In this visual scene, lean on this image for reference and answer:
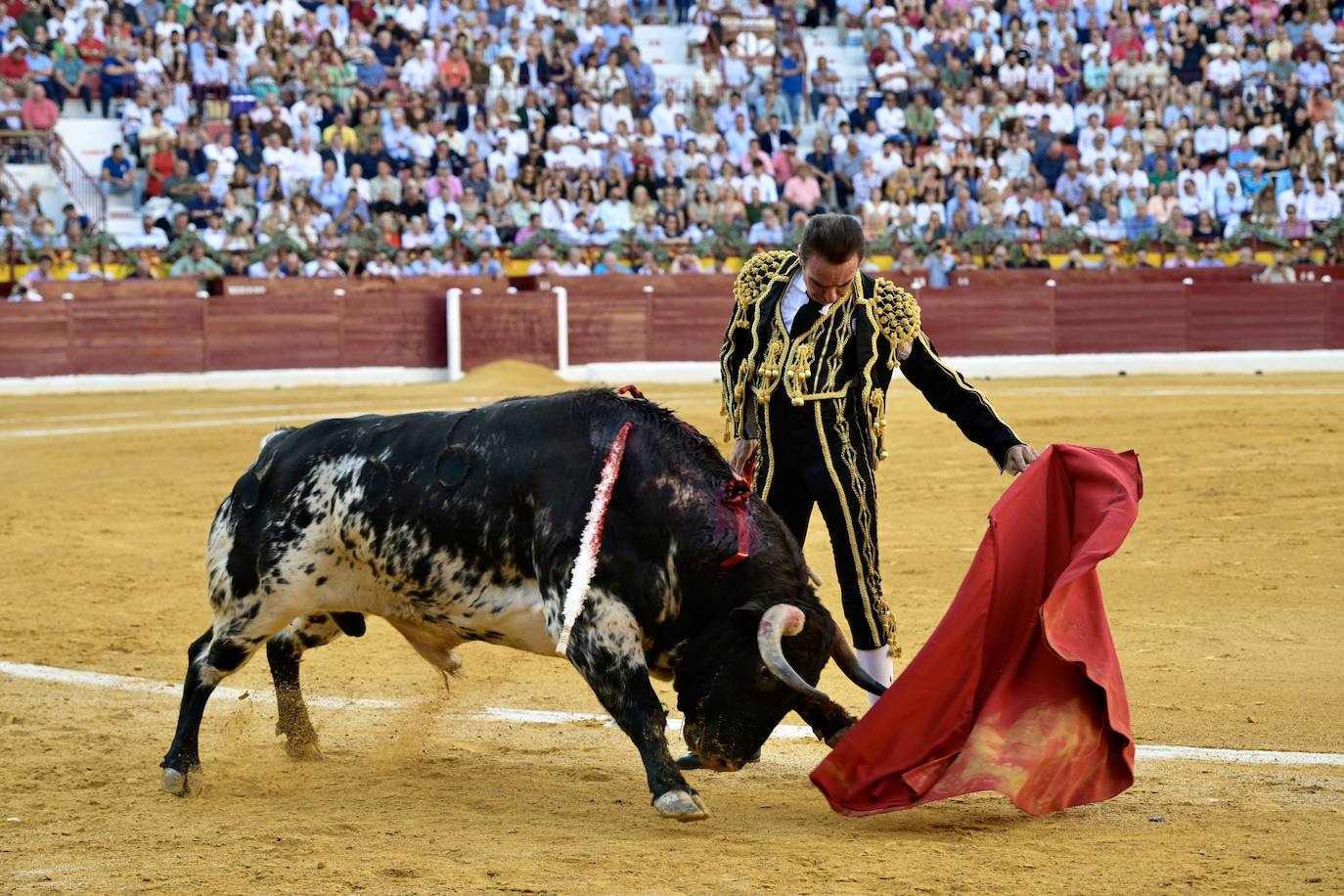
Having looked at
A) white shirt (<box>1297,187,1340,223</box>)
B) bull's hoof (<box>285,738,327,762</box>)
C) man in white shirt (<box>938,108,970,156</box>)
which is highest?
man in white shirt (<box>938,108,970,156</box>)

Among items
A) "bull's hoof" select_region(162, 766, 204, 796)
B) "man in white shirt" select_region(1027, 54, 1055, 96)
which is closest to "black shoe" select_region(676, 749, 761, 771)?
"bull's hoof" select_region(162, 766, 204, 796)

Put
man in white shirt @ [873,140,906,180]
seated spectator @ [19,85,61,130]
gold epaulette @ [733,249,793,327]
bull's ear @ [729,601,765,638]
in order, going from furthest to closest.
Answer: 1. man in white shirt @ [873,140,906,180]
2. seated spectator @ [19,85,61,130]
3. gold epaulette @ [733,249,793,327]
4. bull's ear @ [729,601,765,638]

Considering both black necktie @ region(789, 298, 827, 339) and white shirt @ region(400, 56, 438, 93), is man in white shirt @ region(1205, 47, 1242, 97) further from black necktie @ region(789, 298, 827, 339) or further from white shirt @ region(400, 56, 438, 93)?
black necktie @ region(789, 298, 827, 339)

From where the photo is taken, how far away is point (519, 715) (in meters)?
4.91

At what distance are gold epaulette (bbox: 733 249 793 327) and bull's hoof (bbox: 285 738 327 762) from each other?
5.09 ft

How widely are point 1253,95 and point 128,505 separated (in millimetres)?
14735

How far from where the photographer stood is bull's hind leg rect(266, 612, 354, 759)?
4.39m

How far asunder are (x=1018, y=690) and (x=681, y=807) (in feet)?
2.55

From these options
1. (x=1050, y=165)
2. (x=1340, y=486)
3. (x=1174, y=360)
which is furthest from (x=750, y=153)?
(x=1340, y=486)

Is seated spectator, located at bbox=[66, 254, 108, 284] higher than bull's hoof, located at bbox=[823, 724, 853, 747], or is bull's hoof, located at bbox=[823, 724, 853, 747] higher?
bull's hoof, located at bbox=[823, 724, 853, 747]

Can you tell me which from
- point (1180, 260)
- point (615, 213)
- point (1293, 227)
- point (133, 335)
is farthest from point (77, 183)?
point (1293, 227)

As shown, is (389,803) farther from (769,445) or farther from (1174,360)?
(1174,360)

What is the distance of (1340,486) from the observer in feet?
28.6

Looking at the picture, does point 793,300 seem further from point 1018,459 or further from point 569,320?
point 569,320
